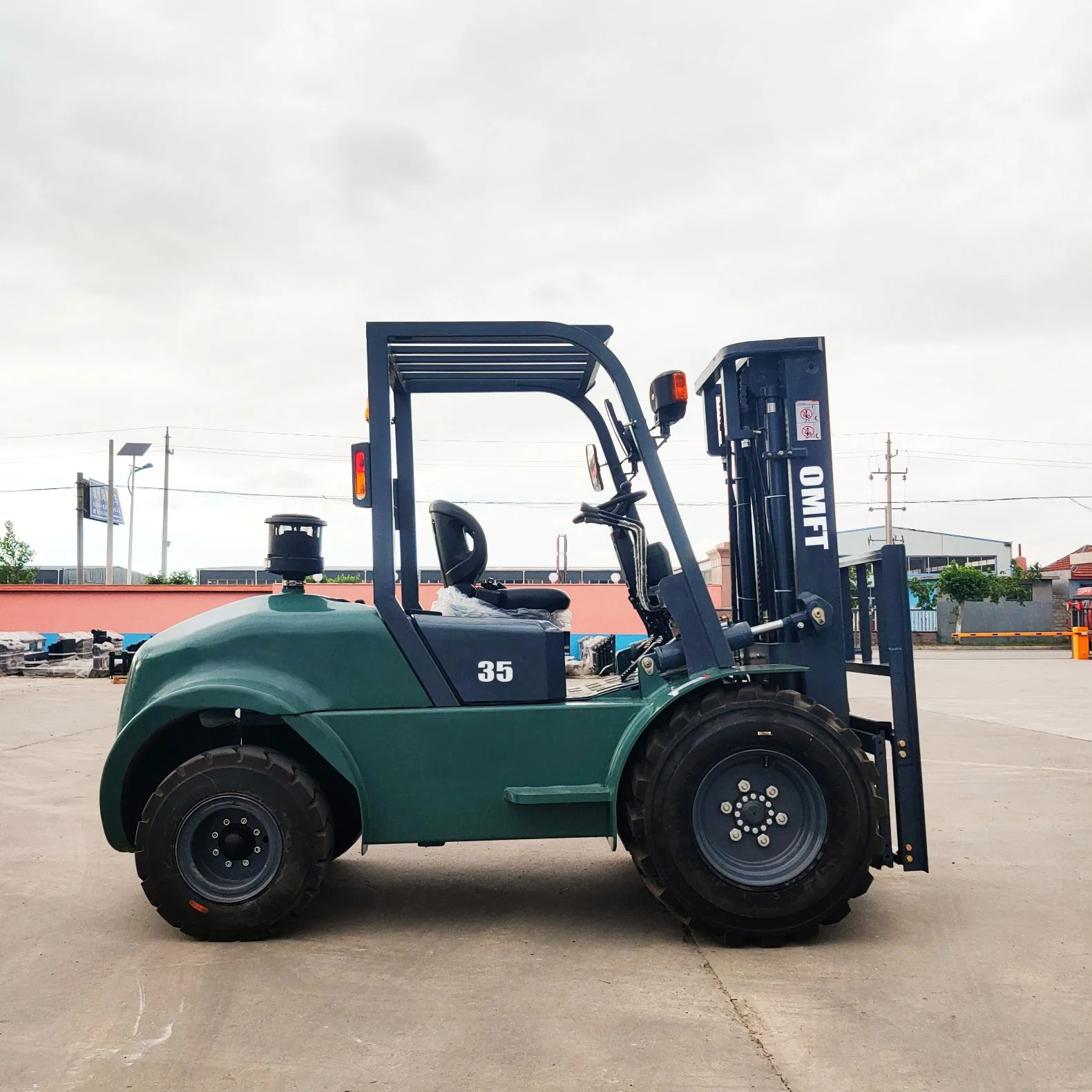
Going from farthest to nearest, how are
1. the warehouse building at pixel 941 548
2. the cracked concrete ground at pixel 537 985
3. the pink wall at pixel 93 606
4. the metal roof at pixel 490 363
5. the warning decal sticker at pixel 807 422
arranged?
the warehouse building at pixel 941 548 < the pink wall at pixel 93 606 < the warning decal sticker at pixel 807 422 < the metal roof at pixel 490 363 < the cracked concrete ground at pixel 537 985

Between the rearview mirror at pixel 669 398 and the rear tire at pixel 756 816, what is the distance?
1.35 meters

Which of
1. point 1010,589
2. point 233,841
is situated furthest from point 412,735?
point 1010,589

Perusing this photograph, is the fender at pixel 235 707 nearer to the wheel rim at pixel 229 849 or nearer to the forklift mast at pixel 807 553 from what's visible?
the wheel rim at pixel 229 849

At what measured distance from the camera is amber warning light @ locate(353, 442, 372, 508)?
4.96 m

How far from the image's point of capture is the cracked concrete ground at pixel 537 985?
3.36m

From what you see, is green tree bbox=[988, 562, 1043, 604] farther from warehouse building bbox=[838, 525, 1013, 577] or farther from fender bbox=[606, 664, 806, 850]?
fender bbox=[606, 664, 806, 850]

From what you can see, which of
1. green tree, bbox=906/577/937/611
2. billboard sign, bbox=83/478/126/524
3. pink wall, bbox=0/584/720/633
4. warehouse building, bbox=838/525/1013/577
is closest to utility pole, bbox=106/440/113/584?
billboard sign, bbox=83/478/126/524

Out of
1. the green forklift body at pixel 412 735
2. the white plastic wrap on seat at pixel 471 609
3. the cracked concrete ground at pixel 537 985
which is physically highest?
the white plastic wrap on seat at pixel 471 609

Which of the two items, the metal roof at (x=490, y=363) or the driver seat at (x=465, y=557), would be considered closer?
the metal roof at (x=490, y=363)

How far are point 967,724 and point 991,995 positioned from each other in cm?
1112

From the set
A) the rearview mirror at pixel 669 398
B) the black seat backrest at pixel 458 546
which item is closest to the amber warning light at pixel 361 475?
the black seat backrest at pixel 458 546

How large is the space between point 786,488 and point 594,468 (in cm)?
102

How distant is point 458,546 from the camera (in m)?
5.30

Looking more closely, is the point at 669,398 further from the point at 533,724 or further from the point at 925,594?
the point at 925,594
